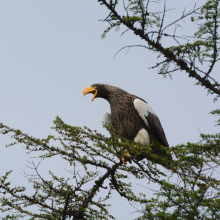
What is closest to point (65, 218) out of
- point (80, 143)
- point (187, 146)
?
point (80, 143)

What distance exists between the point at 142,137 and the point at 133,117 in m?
0.46

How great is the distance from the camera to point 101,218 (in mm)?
5281

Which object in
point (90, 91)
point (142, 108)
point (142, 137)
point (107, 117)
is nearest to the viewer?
point (142, 137)

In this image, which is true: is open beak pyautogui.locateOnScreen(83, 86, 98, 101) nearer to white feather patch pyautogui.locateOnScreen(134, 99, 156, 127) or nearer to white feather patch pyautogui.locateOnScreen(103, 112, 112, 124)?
white feather patch pyautogui.locateOnScreen(103, 112, 112, 124)

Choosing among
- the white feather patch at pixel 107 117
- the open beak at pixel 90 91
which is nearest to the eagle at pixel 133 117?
the open beak at pixel 90 91

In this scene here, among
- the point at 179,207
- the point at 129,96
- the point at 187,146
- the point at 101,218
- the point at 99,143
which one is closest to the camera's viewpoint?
the point at 187,146

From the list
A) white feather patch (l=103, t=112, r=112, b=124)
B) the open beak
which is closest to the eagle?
the open beak

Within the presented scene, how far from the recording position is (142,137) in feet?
20.7

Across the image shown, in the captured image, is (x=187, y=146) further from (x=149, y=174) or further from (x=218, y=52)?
(x=149, y=174)

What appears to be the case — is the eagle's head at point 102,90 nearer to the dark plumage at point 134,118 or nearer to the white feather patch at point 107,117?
the dark plumage at point 134,118

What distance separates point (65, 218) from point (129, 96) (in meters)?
2.92

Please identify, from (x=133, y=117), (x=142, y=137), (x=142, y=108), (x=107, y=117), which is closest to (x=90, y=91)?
(x=107, y=117)

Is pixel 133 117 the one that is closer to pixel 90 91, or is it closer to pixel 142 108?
pixel 142 108

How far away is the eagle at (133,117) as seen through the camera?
644 cm
